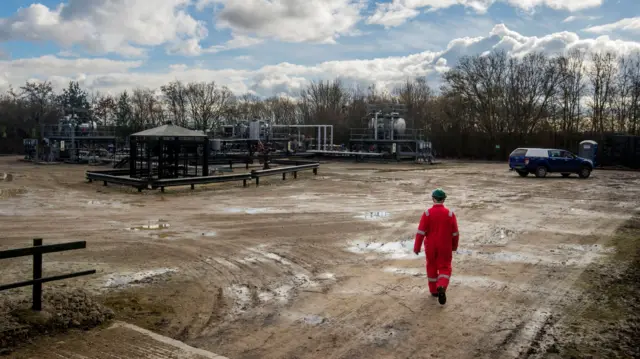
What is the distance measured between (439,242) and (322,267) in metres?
2.71

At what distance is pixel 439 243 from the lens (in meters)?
7.30

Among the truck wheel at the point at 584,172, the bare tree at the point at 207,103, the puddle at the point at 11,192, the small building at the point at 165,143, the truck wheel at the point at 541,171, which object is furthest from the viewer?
the bare tree at the point at 207,103

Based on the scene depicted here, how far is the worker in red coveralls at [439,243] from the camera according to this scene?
7270 millimetres

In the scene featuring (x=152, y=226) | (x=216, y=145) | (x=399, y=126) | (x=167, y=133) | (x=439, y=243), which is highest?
(x=399, y=126)

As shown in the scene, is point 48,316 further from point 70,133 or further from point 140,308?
point 70,133

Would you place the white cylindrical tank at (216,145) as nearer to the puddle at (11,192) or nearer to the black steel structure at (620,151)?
the puddle at (11,192)

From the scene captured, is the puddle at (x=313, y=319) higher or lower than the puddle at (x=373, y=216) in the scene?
lower

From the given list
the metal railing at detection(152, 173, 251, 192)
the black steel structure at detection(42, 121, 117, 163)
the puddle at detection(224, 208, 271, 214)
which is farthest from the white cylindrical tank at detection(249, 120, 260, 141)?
the puddle at detection(224, 208, 271, 214)

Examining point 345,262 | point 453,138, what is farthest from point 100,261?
point 453,138

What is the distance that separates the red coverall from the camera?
7289 mm

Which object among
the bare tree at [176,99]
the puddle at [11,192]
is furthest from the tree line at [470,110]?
the puddle at [11,192]

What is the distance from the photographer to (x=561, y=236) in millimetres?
12453

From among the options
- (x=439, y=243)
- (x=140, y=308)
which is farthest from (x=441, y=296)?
(x=140, y=308)

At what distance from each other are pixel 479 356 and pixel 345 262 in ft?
14.6
